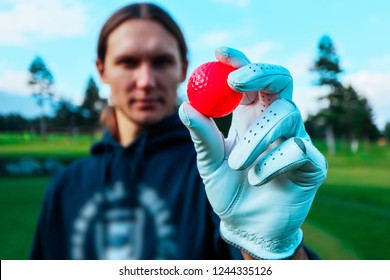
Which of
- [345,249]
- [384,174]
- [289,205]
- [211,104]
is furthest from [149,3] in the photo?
[384,174]

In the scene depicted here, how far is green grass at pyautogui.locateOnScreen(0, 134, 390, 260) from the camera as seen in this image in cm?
194

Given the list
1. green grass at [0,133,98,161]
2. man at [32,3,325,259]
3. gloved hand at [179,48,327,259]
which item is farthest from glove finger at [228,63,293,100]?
green grass at [0,133,98,161]

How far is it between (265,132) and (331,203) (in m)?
2.35

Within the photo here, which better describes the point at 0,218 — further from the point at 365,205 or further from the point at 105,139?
the point at 365,205

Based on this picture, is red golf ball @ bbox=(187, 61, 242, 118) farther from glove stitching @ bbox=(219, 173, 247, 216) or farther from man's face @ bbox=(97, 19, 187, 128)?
man's face @ bbox=(97, 19, 187, 128)

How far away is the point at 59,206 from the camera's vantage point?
1.08 metres

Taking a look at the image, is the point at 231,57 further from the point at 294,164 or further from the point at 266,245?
the point at 266,245

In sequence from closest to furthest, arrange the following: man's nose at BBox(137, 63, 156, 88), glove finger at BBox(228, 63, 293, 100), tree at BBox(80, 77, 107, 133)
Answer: glove finger at BBox(228, 63, 293, 100) → man's nose at BBox(137, 63, 156, 88) → tree at BBox(80, 77, 107, 133)

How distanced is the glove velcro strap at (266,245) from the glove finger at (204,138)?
0.12 meters

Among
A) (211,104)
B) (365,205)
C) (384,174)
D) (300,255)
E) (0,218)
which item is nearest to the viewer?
(211,104)

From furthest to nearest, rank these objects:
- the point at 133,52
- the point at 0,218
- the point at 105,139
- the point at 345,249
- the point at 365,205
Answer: the point at 365,205 < the point at 0,218 < the point at 345,249 < the point at 105,139 < the point at 133,52

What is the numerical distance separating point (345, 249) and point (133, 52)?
1476 millimetres

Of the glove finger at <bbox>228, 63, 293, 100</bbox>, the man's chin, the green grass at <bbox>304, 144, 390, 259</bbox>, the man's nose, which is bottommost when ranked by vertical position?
the green grass at <bbox>304, 144, 390, 259</bbox>

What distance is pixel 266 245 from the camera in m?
0.62
